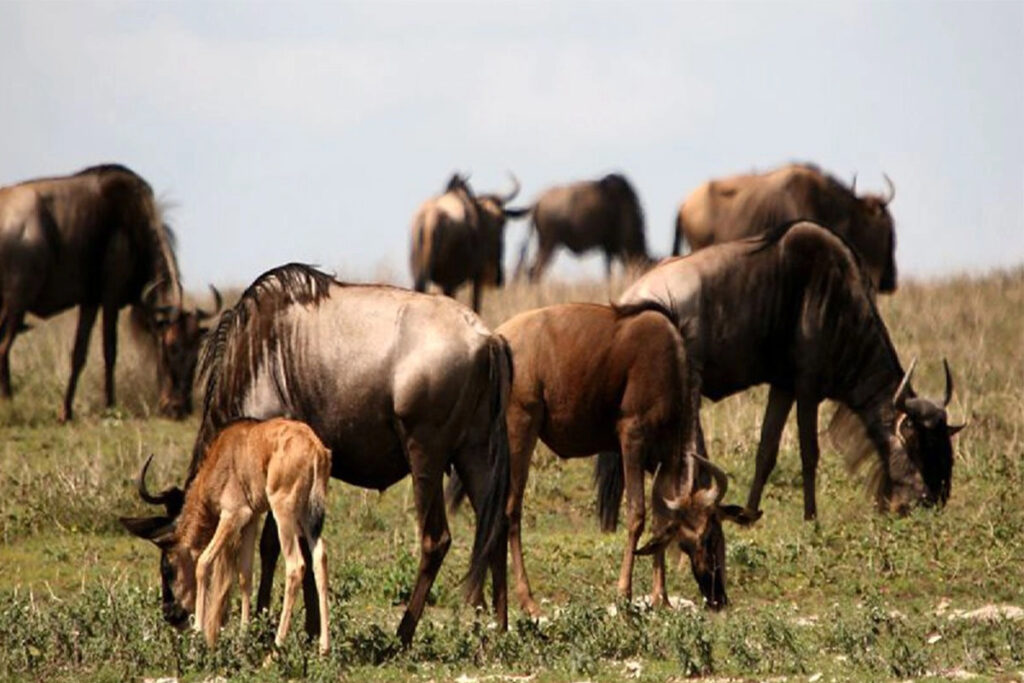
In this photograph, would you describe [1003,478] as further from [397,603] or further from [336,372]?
[336,372]

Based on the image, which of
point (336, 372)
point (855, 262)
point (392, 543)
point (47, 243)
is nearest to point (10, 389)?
point (47, 243)

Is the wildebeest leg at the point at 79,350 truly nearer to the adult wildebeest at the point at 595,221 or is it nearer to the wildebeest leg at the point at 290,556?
the wildebeest leg at the point at 290,556

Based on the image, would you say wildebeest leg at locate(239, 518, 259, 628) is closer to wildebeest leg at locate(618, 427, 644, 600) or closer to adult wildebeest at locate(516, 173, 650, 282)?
wildebeest leg at locate(618, 427, 644, 600)

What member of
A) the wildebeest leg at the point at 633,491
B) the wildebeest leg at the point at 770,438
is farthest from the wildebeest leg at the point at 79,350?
the wildebeest leg at the point at 633,491

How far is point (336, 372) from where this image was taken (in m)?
9.97

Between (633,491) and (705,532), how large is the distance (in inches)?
25.9

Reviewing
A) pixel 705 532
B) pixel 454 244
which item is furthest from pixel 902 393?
pixel 454 244

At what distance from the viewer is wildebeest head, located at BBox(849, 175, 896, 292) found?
853 inches

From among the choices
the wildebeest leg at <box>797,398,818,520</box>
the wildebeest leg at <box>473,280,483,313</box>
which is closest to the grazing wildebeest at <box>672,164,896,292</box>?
the wildebeest leg at <box>473,280,483,313</box>

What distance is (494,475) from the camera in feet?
32.7

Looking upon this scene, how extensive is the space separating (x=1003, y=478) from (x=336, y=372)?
610cm

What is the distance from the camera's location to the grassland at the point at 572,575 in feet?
30.1

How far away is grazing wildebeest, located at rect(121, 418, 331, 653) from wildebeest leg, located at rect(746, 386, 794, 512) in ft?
17.2

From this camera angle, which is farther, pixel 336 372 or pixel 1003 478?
pixel 1003 478
